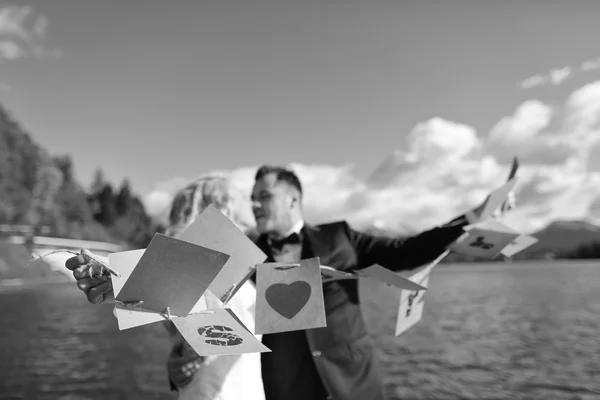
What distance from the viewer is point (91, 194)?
11919 centimetres

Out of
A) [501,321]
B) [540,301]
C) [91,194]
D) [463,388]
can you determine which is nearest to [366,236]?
[463,388]

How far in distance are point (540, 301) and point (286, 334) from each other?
127 feet

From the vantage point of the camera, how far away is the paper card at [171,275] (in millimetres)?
1779

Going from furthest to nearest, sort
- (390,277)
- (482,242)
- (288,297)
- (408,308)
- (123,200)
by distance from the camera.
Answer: (123,200), (408,308), (482,242), (390,277), (288,297)

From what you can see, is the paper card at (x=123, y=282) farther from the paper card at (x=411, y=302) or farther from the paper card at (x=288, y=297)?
the paper card at (x=411, y=302)

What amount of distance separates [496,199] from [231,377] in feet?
6.63

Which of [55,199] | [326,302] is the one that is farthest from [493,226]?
[55,199]

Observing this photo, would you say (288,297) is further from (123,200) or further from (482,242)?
(123,200)

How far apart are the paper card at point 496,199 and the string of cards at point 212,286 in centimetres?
76

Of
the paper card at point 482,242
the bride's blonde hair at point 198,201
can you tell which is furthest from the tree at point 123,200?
the paper card at point 482,242

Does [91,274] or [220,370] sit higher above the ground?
[91,274]

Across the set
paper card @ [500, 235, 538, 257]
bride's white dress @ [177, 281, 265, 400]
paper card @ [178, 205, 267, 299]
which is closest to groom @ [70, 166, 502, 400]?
bride's white dress @ [177, 281, 265, 400]

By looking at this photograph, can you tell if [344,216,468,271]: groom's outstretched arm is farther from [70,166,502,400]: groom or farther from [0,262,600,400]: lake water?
[0,262,600,400]: lake water

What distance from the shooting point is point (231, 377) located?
3.13 m
